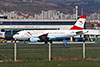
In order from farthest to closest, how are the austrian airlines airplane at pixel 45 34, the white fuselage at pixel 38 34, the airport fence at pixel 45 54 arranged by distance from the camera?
the white fuselage at pixel 38 34 < the austrian airlines airplane at pixel 45 34 < the airport fence at pixel 45 54

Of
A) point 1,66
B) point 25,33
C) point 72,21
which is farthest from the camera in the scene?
point 72,21

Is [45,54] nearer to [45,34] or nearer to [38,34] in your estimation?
[38,34]

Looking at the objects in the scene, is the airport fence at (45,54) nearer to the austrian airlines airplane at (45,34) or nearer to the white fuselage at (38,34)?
the austrian airlines airplane at (45,34)

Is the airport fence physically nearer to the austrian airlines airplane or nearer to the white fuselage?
the austrian airlines airplane

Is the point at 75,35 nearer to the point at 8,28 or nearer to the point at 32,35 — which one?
the point at 32,35

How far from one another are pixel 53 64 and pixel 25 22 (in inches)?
4908

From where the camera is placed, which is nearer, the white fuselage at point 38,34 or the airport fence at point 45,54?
the airport fence at point 45,54

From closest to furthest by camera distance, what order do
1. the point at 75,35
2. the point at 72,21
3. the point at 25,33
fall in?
the point at 25,33 < the point at 75,35 < the point at 72,21

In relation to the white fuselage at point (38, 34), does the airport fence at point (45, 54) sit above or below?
below

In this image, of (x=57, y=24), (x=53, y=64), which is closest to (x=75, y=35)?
(x=57, y=24)

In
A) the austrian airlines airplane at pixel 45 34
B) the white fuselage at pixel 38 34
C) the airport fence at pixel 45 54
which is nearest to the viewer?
the airport fence at pixel 45 54

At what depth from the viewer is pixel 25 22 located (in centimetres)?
15438

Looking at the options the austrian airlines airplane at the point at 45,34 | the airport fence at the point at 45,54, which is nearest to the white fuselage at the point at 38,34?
the austrian airlines airplane at the point at 45,34

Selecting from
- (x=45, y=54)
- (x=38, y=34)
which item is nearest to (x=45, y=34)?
(x=38, y=34)
